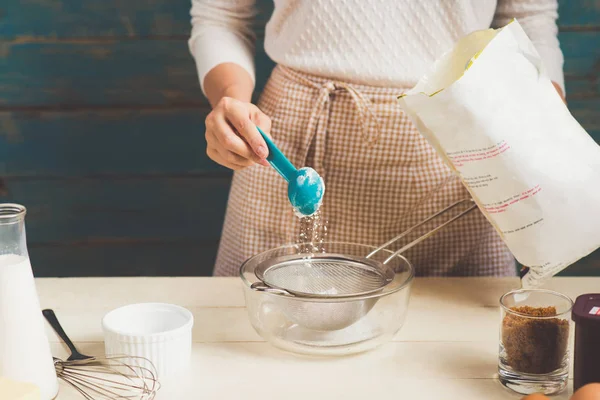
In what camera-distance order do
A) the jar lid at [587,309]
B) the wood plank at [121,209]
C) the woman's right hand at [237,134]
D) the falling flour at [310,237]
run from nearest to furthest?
the jar lid at [587,309] < the woman's right hand at [237,134] < the falling flour at [310,237] < the wood plank at [121,209]

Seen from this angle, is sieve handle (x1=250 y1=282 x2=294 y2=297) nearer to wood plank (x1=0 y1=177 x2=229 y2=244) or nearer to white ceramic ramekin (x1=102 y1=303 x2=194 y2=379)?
white ceramic ramekin (x1=102 y1=303 x2=194 y2=379)

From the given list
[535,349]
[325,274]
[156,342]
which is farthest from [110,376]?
[535,349]

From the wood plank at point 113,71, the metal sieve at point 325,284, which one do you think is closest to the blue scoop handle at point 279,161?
the metal sieve at point 325,284

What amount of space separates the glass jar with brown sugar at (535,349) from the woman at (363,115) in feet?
1.43

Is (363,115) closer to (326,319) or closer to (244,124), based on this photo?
(244,124)

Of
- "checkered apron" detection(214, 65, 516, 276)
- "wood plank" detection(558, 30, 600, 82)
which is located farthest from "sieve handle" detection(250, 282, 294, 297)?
"wood plank" detection(558, 30, 600, 82)

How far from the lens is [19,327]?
30.6 inches

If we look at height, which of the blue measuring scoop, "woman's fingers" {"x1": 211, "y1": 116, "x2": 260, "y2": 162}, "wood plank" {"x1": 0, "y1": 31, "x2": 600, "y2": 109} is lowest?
the blue measuring scoop

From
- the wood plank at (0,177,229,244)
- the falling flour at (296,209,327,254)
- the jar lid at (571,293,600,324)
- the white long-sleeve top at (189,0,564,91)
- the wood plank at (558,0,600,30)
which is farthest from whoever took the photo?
the wood plank at (0,177,229,244)

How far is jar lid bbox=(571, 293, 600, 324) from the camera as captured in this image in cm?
77

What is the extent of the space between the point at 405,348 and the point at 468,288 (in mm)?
232

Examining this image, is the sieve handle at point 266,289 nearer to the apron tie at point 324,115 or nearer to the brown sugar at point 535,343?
the brown sugar at point 535,343

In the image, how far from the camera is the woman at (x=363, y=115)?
1.23 meters

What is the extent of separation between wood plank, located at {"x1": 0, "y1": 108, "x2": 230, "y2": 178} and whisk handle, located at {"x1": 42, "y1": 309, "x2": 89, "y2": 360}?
0.72 meters
